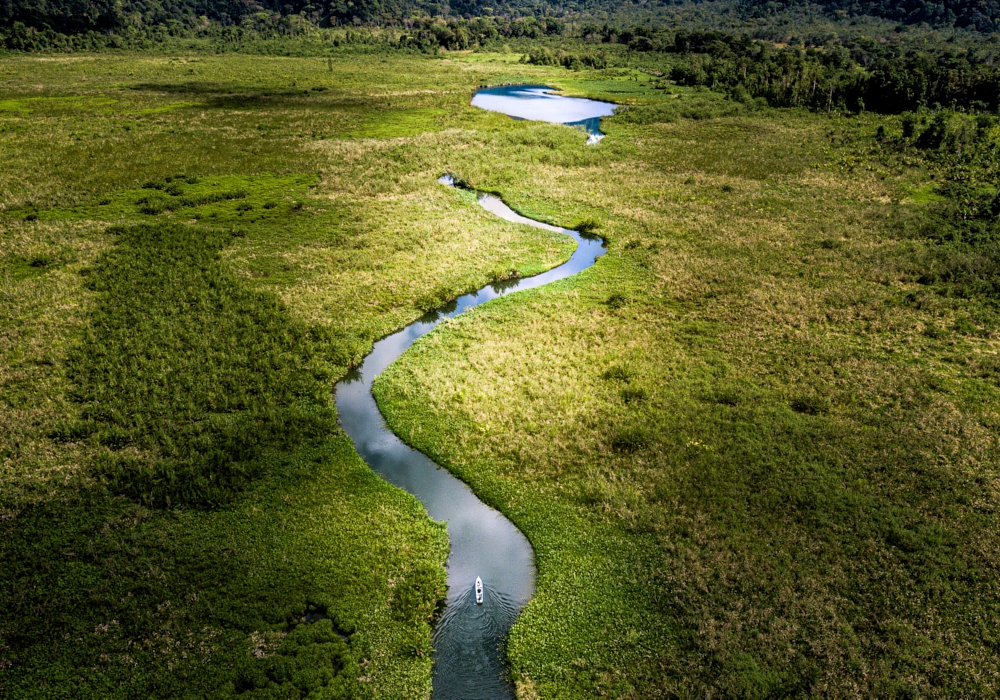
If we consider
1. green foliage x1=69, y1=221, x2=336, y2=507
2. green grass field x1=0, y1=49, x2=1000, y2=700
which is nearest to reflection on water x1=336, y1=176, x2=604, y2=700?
green grass field x1=0, y1=49, x2=1000, y2=700

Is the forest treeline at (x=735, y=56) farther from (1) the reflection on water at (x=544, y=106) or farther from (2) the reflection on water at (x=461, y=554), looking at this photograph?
(2) the reflection on water at (x=461, y=554)

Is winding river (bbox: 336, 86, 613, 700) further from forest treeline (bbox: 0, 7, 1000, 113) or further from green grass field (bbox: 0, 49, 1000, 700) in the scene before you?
forest treeline (bbox: 0, 7, 1000, 113)

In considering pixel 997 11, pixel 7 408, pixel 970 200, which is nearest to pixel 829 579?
pixel 7 408

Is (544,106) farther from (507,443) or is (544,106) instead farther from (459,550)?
(459,550)

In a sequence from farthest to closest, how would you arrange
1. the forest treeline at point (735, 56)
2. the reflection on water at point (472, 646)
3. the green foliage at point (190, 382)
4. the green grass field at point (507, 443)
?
the forest treeline at point (735, 56), the green foliage at point (190, 382), the green grass field at point (507, 443), the reflection on water at point (472, 646)

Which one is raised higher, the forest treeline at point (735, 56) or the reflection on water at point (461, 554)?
the forest treeline at point (735, 56)

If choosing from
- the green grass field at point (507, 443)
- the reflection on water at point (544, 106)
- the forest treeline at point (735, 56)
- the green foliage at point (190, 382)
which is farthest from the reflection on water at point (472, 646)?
the forest treeline at point (735, 56)

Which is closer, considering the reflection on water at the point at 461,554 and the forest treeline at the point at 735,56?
the reflection on water at the point at 461,554
